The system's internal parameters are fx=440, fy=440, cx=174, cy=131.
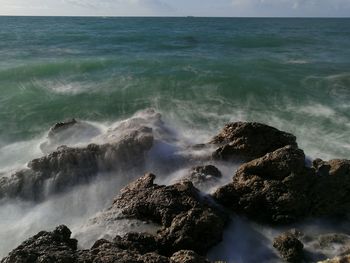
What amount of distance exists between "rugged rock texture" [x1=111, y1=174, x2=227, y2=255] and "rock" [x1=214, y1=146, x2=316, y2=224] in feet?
1.79

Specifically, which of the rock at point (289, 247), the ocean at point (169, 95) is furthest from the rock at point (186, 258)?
the ocean at point (169, 95)

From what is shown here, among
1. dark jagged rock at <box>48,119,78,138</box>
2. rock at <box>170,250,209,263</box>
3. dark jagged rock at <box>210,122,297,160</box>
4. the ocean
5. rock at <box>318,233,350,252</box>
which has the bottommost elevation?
the ocean

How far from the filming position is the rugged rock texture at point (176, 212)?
7.99 m

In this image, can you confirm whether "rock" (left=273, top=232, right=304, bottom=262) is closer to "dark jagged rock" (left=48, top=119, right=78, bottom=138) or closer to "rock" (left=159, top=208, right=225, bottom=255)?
"rock" (left=159, top=208, right=225, bottom=255)

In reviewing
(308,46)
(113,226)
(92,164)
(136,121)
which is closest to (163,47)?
(308,46)

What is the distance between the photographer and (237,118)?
697 inches

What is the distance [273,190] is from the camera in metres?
9.24

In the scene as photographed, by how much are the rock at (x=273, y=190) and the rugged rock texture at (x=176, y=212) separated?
1.79ft

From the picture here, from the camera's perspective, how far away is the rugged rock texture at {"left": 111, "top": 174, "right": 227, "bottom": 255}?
7992mm

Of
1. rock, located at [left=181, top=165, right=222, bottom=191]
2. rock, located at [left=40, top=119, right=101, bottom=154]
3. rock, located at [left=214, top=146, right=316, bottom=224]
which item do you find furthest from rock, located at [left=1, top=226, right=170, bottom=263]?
rock, located at [left=40, top=119, right=101, bottom=154]

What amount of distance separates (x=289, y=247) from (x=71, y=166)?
5.90 m

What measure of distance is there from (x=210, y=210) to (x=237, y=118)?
957 centimetres

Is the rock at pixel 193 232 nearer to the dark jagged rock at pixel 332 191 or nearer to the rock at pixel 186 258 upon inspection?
the rock at pixel 186 258

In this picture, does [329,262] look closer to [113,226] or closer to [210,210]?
[210,210]
